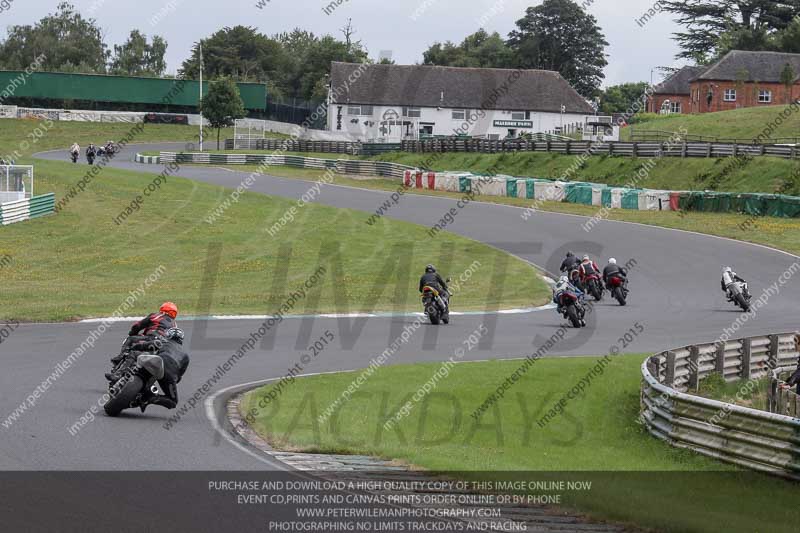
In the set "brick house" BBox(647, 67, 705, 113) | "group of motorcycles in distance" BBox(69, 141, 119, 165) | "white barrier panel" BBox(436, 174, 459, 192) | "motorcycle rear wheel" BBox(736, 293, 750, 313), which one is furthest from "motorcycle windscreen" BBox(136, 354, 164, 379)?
"brick house" BBox(647, 67, 705, 113)

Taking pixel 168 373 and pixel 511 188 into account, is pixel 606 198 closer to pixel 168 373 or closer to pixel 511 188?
pixel 511 188

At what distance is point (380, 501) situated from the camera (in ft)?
30.5

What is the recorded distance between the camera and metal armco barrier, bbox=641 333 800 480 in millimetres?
12352

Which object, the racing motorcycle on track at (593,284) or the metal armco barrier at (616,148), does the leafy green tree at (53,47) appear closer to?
the metal armco barrier at (616,148)

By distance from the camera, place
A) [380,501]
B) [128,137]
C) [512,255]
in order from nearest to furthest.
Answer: [380,501]
[512,255]
[128,137]

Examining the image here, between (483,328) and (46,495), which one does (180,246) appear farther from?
(46,495)

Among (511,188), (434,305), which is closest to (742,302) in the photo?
(434,305)

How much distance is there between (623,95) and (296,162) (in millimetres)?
76016

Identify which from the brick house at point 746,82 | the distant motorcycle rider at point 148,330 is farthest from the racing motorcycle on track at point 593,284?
the brick house at point 746,82

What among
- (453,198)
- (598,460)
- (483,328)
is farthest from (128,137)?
(598,460)

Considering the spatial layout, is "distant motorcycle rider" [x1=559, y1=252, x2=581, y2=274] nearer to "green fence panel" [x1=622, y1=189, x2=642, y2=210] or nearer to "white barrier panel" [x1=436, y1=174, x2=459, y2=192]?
"green fence panel" [x1=622, y1=189, x2=642, y2=210]

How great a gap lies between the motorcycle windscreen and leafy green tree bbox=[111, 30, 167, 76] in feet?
509

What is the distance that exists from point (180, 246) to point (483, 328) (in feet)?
58.1

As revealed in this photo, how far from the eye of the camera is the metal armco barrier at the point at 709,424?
1235cm
